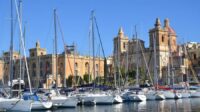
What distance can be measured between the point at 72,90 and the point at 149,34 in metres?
63.1

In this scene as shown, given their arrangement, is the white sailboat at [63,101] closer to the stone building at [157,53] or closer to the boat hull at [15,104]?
the boat hull at [15,104]

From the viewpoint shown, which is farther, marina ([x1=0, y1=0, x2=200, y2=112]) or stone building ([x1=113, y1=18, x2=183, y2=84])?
stone building ([x1=113, y1=18, x2=183, y2=84])

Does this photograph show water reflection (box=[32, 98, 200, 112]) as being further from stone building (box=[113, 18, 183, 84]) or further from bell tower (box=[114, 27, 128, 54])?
bell tower (box=[114, 27, 128, 54])

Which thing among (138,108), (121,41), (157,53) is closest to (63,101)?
(138,108)

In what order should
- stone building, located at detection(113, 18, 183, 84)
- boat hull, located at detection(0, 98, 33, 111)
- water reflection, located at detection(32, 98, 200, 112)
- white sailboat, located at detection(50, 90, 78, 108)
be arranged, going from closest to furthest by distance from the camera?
boat hull, located at detection(0, 98, 33, 111), water reflection, located at detection(32, 98, 200, 112), white sailboat, located at detection(50, 90, 78, 108), stone building, located at detection(113, 18, 183, 84)

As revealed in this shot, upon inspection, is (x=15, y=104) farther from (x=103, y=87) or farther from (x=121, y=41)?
(x=121, y=41)

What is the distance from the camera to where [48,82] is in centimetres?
9550

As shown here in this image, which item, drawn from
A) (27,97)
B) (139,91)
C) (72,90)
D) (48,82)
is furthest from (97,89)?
(48,82)

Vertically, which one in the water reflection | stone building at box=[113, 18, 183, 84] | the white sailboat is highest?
stone building at box=[113, 18, 183, 84]

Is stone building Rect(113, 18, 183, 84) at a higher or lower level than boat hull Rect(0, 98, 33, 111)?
higher

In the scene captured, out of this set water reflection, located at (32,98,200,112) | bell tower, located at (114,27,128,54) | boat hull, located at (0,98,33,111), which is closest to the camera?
boat hull, located at (0,98,33,111)

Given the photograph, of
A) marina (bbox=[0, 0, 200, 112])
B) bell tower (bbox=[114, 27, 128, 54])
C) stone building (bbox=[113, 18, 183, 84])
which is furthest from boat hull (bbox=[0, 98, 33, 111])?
bell tower (bbox=[114, 27, 128, 54])

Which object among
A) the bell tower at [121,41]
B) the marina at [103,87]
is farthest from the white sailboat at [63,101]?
the bell tower at [121,41]

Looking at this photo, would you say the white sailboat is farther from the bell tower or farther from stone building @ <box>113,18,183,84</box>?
the bell tower
